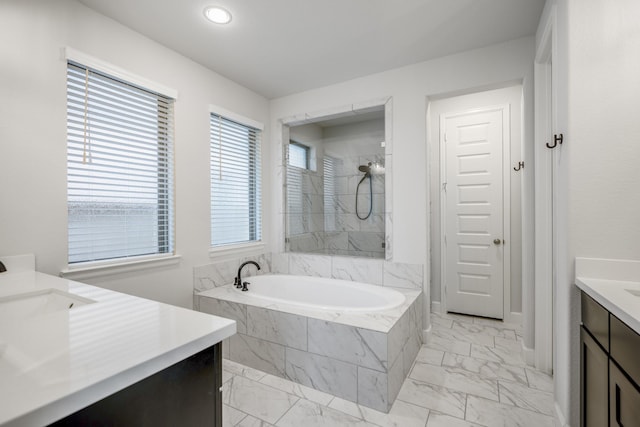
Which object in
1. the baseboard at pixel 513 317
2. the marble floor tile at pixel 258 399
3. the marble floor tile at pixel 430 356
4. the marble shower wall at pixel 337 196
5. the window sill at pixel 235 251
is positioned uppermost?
the marble shower wall at pixel 337 196

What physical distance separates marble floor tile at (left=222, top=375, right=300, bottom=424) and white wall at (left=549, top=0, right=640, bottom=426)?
1.53 metres

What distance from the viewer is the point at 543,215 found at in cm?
215

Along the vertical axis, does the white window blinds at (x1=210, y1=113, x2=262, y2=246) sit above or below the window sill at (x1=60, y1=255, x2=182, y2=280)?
above

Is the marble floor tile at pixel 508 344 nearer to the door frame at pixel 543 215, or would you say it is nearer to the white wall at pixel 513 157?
the door frame at pixel 543 215

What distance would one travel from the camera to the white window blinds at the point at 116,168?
1921 mm

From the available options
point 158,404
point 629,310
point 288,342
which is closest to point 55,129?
point 158,404

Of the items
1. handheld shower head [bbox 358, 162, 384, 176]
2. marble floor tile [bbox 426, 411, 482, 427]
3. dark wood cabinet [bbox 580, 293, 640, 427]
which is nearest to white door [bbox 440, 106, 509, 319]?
handheld shower head [bbox 358, 162, 384, 176]

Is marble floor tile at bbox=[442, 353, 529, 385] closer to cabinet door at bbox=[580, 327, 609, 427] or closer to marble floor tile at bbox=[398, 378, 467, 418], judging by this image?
marble floor tile at bbox=[398, 378, 467, 418]

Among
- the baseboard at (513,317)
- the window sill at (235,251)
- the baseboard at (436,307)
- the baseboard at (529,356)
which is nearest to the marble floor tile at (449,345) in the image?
the baseboard at (529,356)

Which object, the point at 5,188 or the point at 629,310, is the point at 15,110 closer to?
the point at 5,188

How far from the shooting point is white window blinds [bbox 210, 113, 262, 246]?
2922 millimetres

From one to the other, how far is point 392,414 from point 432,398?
1.09 ft

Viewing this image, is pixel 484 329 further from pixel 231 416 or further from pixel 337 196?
pixel 231 416

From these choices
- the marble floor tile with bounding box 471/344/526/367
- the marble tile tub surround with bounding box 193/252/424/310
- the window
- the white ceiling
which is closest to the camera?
the white ceiling
